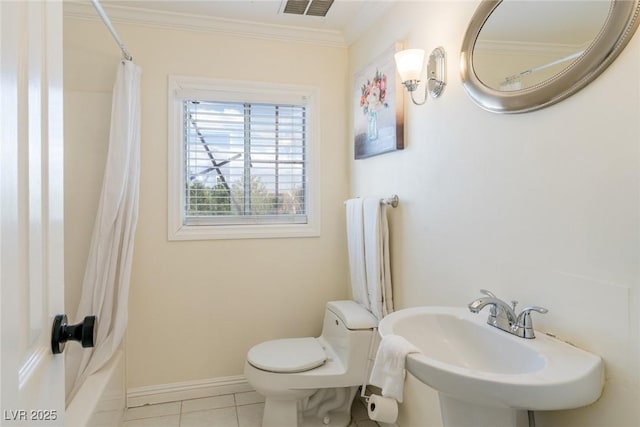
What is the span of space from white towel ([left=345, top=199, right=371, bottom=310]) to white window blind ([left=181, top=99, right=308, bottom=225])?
45 centimetres

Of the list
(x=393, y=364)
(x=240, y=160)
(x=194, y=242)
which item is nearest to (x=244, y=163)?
(x=240, y=160)

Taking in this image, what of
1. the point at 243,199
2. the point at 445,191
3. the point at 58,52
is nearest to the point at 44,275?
the point at 58,52

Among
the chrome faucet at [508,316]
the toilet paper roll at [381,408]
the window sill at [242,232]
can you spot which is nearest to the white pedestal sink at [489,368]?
the chrome faucet at [508,316]

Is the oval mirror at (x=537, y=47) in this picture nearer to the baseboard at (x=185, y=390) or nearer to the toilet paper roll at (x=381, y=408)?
the toilet paper roll at (x=381, y=408)

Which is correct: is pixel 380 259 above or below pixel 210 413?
above

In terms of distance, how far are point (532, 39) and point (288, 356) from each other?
176 centimetres

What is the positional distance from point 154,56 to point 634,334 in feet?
8.39

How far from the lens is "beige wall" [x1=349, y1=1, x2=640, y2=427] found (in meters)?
0.94

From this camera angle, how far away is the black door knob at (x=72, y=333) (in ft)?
2.60

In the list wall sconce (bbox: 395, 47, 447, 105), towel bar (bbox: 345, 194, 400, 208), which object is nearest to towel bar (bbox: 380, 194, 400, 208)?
towel bar (bbox: 345, 194, 400, 208)

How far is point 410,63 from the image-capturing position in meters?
1.66

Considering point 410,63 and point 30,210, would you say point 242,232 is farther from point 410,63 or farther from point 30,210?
point 30,210

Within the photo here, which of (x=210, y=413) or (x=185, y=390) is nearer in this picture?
(x=210, y=413)

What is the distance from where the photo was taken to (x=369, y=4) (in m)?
2.16
